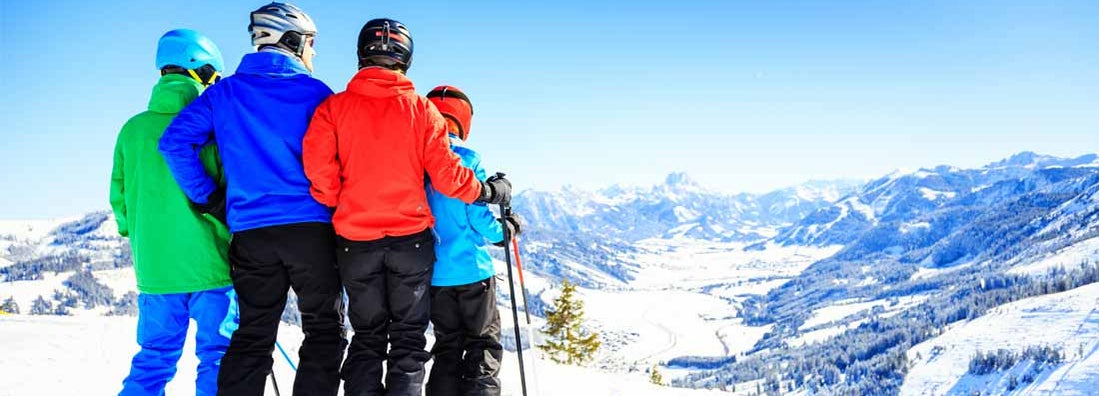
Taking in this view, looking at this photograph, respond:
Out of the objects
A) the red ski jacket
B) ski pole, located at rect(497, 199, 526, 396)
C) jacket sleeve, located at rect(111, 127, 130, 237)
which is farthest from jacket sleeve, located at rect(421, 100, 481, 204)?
jacket sleeve, located at rect(111, 127, 130, 237)

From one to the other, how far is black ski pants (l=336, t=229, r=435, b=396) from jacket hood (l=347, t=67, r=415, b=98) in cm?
89

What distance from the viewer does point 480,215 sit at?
4.12 metres

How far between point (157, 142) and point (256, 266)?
114 centimetres

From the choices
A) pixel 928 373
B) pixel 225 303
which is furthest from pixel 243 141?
pixel 928 373

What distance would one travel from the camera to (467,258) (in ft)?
13.5

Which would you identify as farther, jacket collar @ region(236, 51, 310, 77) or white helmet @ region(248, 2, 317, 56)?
white helmet @ region(248, 2, 317, 56)

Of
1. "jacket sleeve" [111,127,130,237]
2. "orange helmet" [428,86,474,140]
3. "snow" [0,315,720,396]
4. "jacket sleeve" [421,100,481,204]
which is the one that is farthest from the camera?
"snow" [0,315,720,396]

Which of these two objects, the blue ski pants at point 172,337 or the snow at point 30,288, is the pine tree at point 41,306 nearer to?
the snow at point 30,288

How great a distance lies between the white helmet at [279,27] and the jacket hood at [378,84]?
559 millimetres

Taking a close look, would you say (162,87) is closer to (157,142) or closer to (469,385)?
(157,142)

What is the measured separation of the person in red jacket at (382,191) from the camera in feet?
11.7

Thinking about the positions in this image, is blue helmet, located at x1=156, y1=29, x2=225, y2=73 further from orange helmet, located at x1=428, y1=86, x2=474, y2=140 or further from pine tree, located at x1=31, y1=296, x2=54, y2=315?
pine tree, located at x1=31, y1=296, x2=54, y2=315

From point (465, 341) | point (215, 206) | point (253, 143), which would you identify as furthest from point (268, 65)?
point (465, 341)

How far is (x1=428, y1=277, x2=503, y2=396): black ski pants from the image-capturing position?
416cm
